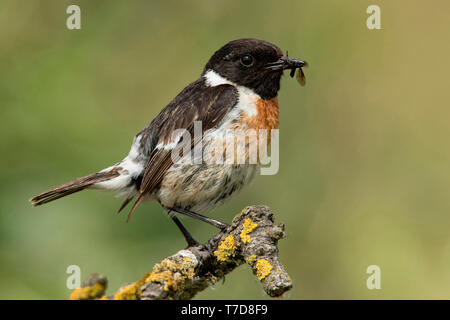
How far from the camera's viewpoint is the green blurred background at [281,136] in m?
4.25

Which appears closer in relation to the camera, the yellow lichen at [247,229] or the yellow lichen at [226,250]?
the yellow lichen at [247,229]

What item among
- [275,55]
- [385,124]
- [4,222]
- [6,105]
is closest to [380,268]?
[385,124]

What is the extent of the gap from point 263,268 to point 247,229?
1.11 feet

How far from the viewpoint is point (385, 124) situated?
5.80 m

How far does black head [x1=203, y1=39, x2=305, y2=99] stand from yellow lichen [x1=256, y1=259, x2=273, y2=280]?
1891mm

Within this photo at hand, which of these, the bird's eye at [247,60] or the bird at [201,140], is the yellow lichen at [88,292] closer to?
the bird at [201,140]

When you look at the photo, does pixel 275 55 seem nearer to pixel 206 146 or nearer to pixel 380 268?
pixel 206 146

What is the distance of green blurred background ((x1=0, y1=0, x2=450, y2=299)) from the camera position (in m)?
4.25

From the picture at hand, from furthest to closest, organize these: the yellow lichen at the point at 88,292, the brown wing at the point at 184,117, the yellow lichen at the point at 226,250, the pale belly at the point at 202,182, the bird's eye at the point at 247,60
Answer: the bird's eye at the point at 247,60 → the brown wing at the point at 184,117 → the pale belly at the point at 202,182 → the yellow lichen at the point at 226,250 → the yellow lichen at the point at 88,292

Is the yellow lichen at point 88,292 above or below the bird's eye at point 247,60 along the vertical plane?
below

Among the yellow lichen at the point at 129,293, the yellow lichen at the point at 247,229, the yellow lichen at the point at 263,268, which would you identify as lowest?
the yellow lichen at the point at 129,293

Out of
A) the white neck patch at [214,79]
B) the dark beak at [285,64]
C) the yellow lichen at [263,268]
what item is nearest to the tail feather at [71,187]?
the white neck patch at [214,79]

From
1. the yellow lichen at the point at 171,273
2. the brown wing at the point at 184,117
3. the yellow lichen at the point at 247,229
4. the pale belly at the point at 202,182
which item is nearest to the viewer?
the yellow lichen at the point at 171,273

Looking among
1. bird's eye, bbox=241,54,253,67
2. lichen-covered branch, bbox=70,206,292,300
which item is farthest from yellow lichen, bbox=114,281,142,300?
bird's eye, bbox=241,54,253,67
